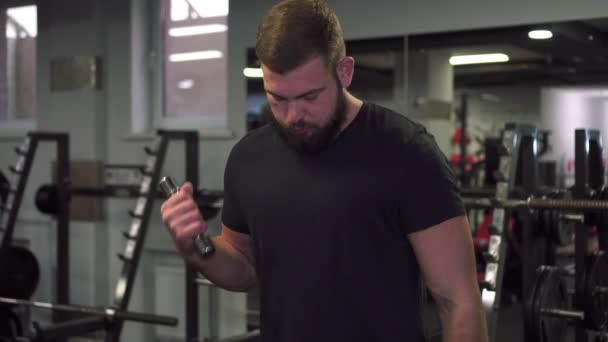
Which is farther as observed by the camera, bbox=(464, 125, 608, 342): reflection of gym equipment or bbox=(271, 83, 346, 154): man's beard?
bbox=(464, 125, 608, 342): reflection of gym equipment

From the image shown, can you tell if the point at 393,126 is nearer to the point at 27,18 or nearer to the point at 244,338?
the point at 244,338

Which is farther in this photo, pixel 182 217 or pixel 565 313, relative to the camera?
pixel 565 313

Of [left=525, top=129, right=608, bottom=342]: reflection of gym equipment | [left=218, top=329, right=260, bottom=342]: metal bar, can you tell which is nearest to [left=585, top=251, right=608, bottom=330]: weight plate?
[left=525, top=129, right=608, bottom=342]: reflection of gym equipment

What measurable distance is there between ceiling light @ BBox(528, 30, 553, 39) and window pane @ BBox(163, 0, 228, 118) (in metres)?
1.64

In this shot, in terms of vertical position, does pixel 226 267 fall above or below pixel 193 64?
below

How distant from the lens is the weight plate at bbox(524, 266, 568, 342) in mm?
2561

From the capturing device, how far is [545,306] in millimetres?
2598

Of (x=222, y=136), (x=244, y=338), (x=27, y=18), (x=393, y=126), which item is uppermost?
(x=27, y=18)

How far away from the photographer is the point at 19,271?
13.7 ft

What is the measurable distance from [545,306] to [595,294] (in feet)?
0.57

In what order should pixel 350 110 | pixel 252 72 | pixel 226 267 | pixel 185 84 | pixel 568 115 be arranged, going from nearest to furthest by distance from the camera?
pixel 350 110, pixel 226 267, pixel 568 115, pixel 252 72, pixel 185 84

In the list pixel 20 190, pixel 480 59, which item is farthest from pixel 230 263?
pixel 20 190

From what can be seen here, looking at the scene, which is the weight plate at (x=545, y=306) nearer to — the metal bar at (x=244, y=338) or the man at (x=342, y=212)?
the metal bar at (x=244, y=338)

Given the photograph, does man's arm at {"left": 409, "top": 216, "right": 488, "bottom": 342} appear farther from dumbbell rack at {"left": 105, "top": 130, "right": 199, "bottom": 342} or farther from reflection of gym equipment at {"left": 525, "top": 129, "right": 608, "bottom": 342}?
dumbbell rack at {"left": 105, "top": 130, "right": 199, "bottom": 342}
